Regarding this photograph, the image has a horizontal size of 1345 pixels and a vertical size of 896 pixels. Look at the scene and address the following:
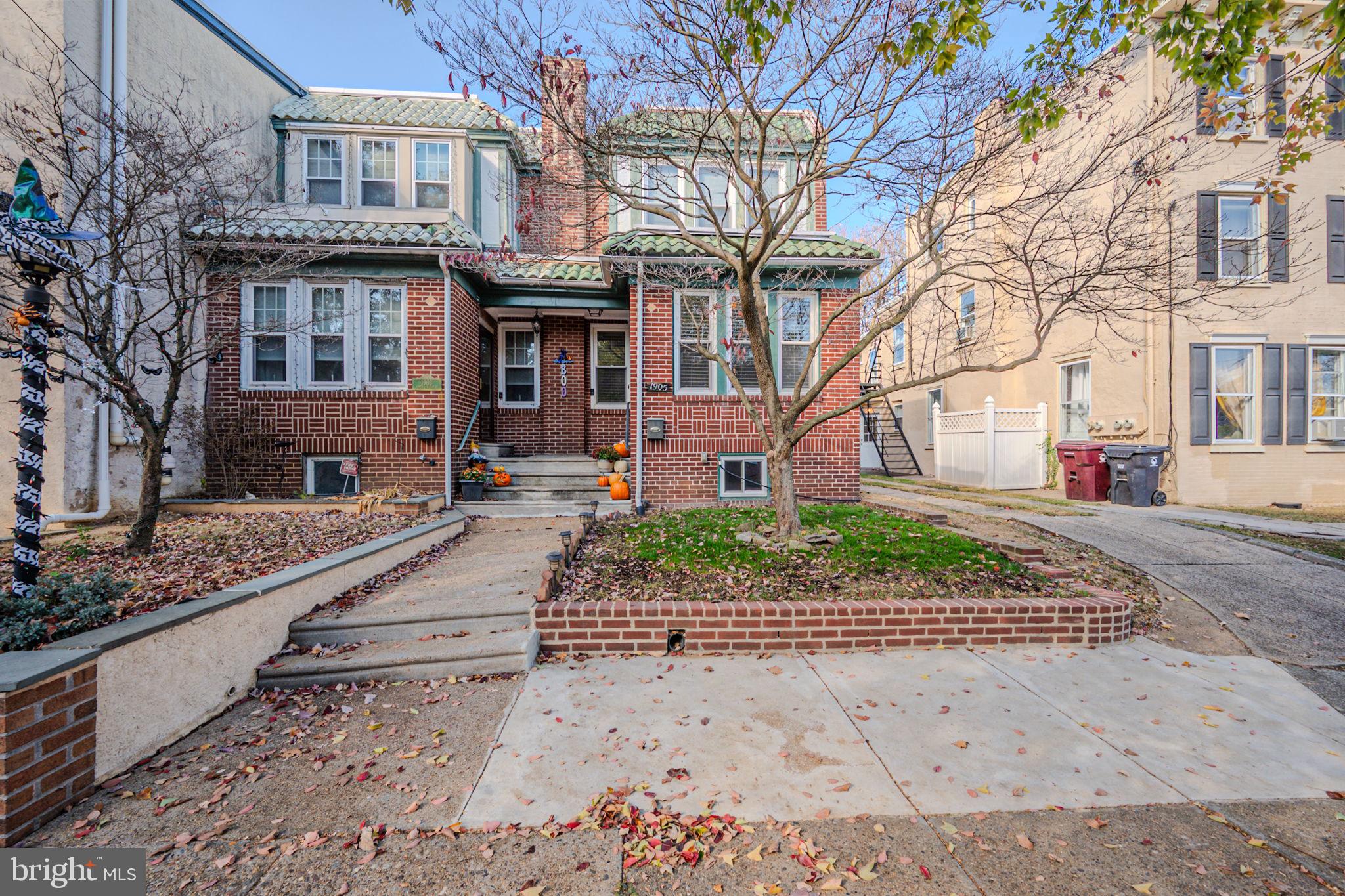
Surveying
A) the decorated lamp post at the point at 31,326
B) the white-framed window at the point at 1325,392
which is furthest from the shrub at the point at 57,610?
the white-framed window at the point at 1325,392

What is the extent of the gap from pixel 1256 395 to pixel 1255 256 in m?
2.72

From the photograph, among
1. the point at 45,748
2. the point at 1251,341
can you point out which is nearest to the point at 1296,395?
the point at 1251,341

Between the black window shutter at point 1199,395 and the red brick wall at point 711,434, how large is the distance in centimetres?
703

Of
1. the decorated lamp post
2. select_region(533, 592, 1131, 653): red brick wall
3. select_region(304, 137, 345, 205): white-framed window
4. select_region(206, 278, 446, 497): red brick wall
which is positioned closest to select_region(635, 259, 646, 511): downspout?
select_region(206, 278, 446, 497): red brick wall

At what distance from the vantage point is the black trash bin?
34.7ft

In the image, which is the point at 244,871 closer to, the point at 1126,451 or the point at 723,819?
the point at 723,819

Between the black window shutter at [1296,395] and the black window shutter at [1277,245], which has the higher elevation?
the black window shutter at [1277,245]

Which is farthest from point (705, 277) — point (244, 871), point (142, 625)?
point (244, 871)

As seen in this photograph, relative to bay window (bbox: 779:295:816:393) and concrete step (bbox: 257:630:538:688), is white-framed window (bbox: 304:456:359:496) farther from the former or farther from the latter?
bay window (bbox: 779:295:816:393)

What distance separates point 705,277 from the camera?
9109mm

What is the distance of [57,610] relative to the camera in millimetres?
2992

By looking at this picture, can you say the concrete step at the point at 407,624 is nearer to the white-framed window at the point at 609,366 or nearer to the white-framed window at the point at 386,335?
the white-framed window at the point at 386,335

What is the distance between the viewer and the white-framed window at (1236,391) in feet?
36.7

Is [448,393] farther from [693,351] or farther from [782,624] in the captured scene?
[782,624]
